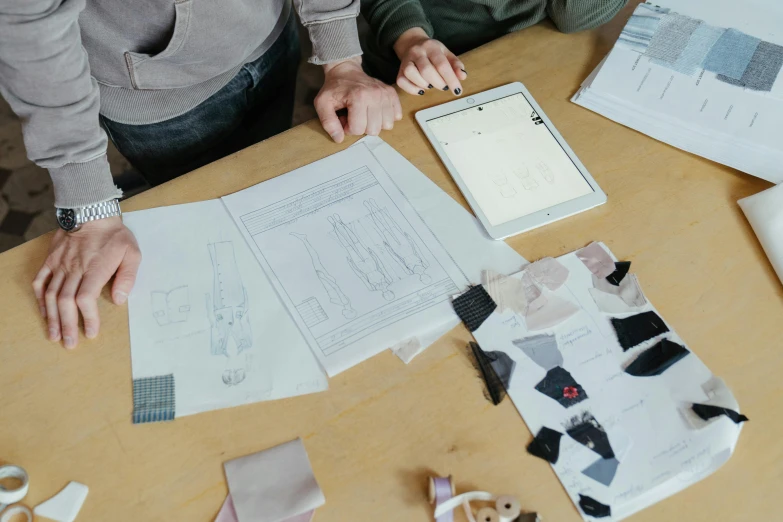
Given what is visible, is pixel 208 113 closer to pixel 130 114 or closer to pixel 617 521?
pixel 130 114

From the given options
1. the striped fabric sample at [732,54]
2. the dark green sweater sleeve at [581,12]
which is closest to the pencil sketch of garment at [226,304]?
the dark green sweater sleeve at [581,12]

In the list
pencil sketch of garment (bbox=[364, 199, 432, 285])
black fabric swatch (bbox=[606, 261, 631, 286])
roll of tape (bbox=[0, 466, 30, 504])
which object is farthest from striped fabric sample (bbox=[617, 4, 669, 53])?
roll of tape (bbox=[0, 466, 30, 504])

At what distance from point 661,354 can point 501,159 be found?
1.05ft

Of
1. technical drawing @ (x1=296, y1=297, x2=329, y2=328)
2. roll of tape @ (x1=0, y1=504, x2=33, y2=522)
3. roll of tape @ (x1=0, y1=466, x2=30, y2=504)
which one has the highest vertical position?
technical drawing @ (x1=296, y1=297, x2=329, y2=328)

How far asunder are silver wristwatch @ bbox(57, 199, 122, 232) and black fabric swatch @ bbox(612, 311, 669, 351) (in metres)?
0.61

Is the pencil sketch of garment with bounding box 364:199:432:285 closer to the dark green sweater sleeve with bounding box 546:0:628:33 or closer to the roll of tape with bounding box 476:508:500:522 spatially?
the roll of tape with bounding box 476:508:500:522

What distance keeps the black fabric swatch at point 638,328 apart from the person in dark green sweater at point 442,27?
0.40m

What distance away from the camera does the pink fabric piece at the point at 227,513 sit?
0.57 meters

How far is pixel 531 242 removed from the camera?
76 cm

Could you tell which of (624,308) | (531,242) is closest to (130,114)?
(531,242)

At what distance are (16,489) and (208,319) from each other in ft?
0.78

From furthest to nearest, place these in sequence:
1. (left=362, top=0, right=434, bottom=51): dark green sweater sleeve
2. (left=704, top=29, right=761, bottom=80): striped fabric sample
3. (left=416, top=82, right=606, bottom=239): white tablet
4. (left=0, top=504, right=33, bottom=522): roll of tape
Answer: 1. (left=362, top=0, right=434, bottom=51): dark green sweater sleeve
2. (left=704, top=29, right=761, bottom=80): striped fabric sample
3. (left=416, top=82, right=606, bottom=239): white tablet
4. (left=0, top=504, right=33, bottom=522): roll of tape

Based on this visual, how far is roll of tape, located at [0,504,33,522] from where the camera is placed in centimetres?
56

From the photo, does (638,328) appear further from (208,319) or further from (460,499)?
(208,319)
